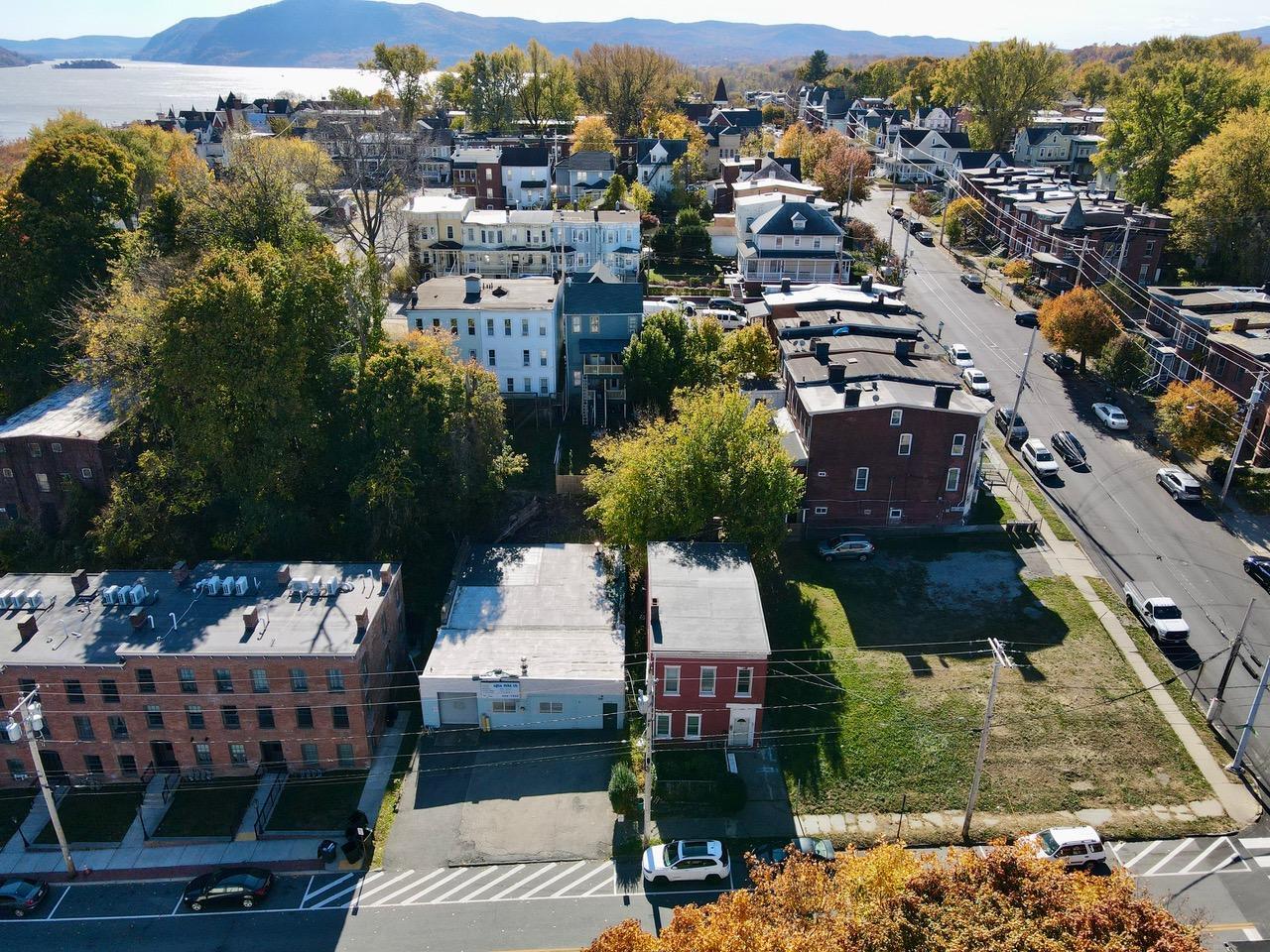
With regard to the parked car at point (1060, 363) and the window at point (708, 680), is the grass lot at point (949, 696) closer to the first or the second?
the window at point (708, 680)

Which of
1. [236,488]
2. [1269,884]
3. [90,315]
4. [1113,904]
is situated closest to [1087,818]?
[1269,884]

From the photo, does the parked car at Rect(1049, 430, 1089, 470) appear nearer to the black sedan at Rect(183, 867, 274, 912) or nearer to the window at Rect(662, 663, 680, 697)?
the window at Rect(662, 663, 680, 697)

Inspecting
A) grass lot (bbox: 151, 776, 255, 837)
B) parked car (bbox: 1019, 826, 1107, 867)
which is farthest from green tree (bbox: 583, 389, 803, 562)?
grass lot (bbox: 151, 776, 255, 837)

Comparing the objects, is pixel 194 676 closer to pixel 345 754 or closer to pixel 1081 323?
pixel 345 754

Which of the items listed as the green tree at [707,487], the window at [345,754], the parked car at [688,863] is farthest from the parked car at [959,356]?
the window at [345,754]

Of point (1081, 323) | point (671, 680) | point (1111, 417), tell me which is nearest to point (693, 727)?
point (671, 680)

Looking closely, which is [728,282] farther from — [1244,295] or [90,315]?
[90,315]
